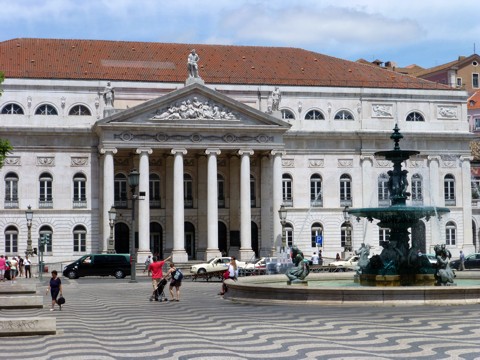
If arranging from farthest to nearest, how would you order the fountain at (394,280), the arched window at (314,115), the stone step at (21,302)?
the arched window at (314,115) → the stone step at (21,302) → the fountain at (394,280)

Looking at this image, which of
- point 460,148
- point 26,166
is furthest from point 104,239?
point 460,148

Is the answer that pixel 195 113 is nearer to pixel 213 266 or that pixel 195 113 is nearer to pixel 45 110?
pixel 45 110

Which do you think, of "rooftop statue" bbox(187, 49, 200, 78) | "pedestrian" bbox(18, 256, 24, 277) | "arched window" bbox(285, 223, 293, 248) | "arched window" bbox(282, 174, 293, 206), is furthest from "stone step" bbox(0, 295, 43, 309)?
"arched window" bbox(282, 174, 293, 206)

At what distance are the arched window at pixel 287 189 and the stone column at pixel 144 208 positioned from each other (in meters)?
11.3

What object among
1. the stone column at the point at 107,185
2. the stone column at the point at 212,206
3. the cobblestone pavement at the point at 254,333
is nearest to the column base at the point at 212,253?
the stone column at the point at 212,206

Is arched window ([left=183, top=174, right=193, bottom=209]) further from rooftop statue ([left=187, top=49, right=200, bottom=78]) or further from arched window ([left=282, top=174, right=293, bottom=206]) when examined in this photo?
rooftop statue ([left=187, top=49, right=200, bottom=78])

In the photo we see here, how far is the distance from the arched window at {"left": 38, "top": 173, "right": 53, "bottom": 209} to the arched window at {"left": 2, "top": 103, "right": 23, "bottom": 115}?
4776 mm

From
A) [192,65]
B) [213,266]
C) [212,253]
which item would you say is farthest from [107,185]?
[213,266]

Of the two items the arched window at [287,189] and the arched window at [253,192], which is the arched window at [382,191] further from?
the arched window at [253,192]

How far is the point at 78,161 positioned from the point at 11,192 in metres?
5.19

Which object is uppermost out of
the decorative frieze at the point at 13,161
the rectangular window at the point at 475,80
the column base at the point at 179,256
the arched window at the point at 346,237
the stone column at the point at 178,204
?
the rectangular window at the point at 475,80

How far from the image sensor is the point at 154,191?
69.8m

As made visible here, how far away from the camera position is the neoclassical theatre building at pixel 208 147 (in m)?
66.2

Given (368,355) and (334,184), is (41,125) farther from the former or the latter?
(368,355)
